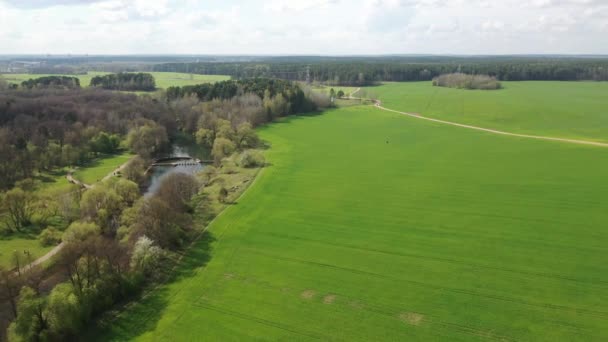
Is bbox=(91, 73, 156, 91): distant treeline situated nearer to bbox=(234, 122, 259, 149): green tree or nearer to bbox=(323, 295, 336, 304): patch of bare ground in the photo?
bbox=(234, 122, 259, 149): green tree

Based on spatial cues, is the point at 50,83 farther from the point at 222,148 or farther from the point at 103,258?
the point at 103,258

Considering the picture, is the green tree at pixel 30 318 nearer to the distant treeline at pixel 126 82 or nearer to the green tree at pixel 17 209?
the green tree at pixel 17 209

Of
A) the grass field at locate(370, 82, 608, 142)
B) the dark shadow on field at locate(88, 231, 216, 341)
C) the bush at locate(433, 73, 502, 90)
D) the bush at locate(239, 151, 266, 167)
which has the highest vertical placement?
the bush at locate(433, 73, 502, 90)

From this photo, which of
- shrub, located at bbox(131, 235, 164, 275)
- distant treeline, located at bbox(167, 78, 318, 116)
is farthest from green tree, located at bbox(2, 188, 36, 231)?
distant treeline, located at bbox(167, 78, 318, 116)

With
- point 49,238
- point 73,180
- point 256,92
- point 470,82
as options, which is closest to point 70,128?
point 73,180

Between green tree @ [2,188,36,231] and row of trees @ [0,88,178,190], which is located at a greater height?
row of trees @ [0,88,178,190]

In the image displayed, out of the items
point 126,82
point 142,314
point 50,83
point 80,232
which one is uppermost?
point 126,82
